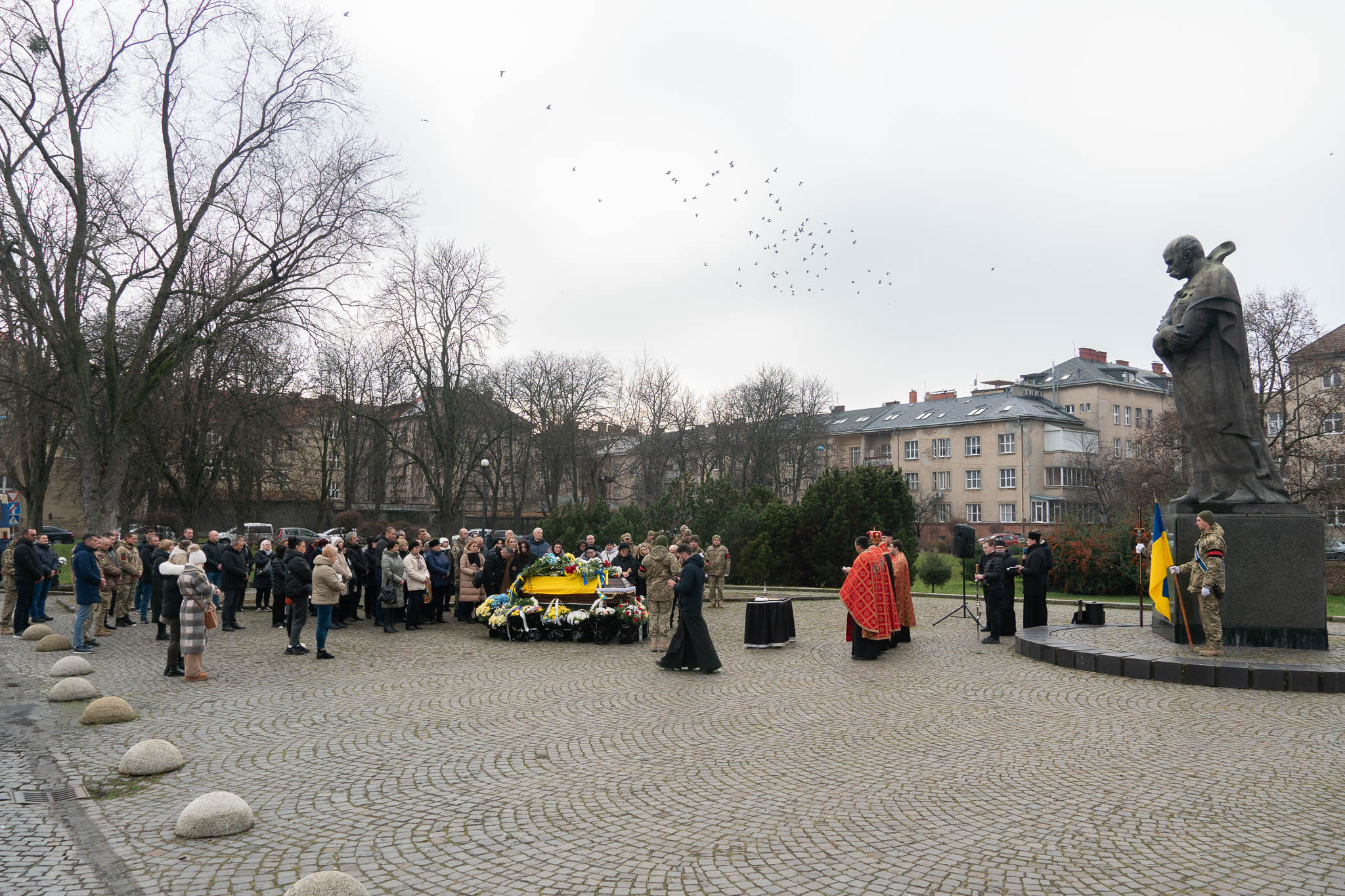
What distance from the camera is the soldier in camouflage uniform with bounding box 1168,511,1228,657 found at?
36.2 feet

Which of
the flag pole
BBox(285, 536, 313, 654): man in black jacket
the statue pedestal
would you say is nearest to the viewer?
the statue pedestal

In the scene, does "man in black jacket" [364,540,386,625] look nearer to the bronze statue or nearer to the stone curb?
the stone curb

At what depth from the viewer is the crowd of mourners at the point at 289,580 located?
12297mm

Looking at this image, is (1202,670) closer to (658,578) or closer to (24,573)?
(658,578)

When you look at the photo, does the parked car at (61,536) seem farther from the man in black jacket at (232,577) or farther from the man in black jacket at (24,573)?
the man in black jacket at (232,577)

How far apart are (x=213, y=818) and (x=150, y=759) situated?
184 cm

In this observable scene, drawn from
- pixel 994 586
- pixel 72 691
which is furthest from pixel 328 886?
pixel 994 586

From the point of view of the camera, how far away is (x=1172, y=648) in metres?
12.0

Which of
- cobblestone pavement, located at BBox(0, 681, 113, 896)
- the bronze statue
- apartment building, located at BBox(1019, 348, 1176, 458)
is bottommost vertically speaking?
cobblestone pavement, located at BBox(0, 681, 113, 896)

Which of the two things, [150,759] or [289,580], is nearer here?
[150,759]

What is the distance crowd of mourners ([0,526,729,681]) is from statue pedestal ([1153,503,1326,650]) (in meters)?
Result: 6.89

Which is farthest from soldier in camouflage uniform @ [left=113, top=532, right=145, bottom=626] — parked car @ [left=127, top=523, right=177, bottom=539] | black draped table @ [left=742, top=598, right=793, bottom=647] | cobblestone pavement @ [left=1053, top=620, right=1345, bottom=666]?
cobblestone pavement @ [left=1053, top=620, right=1345, bottom=666]

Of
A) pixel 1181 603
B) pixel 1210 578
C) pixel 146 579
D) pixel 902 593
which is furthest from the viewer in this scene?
pixel 146 579

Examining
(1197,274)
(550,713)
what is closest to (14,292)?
(550,713)
